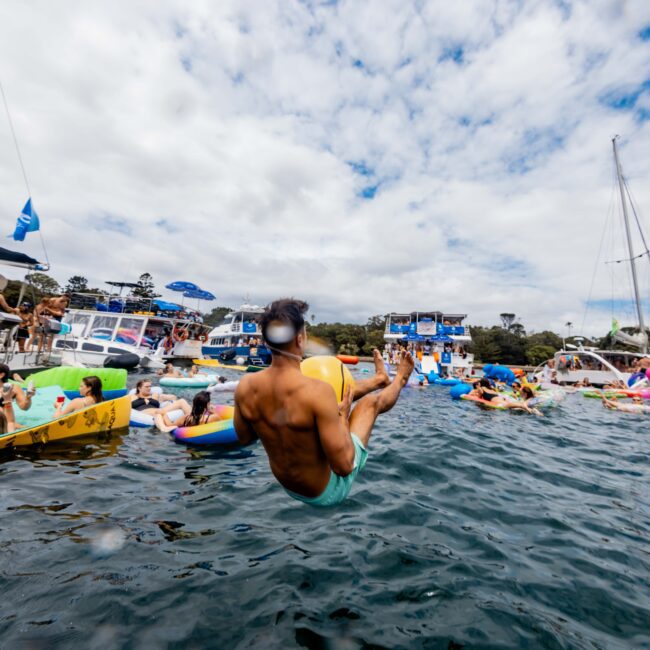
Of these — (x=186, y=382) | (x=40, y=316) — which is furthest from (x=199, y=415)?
(x=40, y=316)

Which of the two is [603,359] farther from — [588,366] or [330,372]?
[330,372]

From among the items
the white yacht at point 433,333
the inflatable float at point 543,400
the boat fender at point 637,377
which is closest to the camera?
the inflatable float at point 543,400

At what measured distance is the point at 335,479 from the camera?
297 centimetres

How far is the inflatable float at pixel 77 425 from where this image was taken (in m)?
6.21

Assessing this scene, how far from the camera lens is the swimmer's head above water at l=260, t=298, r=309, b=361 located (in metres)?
2.61

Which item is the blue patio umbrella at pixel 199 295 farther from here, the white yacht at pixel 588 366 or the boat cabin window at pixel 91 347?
the white yacht at pixel 588 366

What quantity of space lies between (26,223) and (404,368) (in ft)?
51.0

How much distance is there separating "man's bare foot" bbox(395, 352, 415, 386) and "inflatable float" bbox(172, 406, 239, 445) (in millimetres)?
4363

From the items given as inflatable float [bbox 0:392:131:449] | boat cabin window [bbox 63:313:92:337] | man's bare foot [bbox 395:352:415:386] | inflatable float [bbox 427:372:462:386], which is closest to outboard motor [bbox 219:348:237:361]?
boat cabin window [bbox 63:313:92:337]

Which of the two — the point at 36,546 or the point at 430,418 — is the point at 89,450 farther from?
the point at 430,418

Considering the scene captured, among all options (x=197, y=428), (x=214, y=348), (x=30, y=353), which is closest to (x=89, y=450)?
(x=197, y=428)

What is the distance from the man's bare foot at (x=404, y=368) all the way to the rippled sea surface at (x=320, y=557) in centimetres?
165

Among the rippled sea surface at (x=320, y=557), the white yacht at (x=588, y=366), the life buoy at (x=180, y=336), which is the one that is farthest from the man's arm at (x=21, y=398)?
the white yacht at (x=588, y=366)

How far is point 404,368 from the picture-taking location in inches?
151
